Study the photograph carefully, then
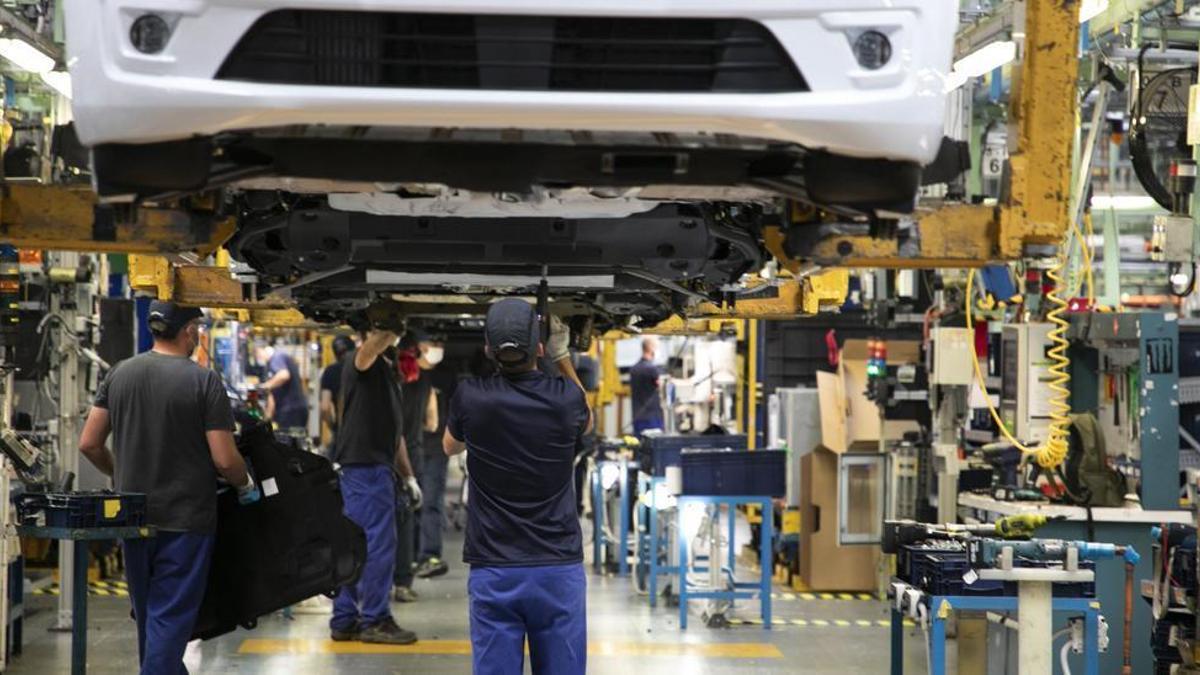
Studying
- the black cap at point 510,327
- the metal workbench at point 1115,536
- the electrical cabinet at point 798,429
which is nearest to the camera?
the black cap at point 510,327

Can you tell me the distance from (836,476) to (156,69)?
8.54 metres

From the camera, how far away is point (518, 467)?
16.7 ft

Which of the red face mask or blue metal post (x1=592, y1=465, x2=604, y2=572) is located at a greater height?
the red face mask

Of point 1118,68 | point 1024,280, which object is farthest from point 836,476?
point 1118,68

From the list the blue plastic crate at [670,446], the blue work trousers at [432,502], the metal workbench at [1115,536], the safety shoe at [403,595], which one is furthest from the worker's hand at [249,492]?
the blue work trousers at [432,502]

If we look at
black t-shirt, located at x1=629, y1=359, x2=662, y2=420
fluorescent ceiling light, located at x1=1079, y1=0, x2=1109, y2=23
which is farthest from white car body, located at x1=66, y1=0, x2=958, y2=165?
black t-shirt, located at x1=629, y1=359, x2=662, y2=420

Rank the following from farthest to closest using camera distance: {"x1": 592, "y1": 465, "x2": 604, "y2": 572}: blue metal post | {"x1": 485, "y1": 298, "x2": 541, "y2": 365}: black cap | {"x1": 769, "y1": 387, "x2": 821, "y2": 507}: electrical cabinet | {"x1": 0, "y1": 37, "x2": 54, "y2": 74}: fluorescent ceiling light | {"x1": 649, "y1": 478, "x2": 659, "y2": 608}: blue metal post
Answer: {"x1": 592, "y1": 465, "x2": 604, "y2": 572}: blue metal post → {"x1": 769, "y1": 387, "x2": 821, "y2": 507}: electrical cabinet → {"x1": 649, "y1": 478, "x2": 659, "y2": 608}: blue metal post → {"x1": 0, "y1": 37, "x2": 54, "y2": 74}: fluorescent ceiling light → {"x1": 485, "y1": 298, "x2": 541, "y2": 365}: black cap

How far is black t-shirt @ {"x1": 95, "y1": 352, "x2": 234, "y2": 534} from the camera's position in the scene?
19.0 ft

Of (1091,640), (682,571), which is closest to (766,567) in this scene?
(682,571)

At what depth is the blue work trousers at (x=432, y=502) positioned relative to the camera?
11.3 meters

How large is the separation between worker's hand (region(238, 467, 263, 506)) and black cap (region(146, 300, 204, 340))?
1.94 feet

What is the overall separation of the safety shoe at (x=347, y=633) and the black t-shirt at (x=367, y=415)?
1.05 m

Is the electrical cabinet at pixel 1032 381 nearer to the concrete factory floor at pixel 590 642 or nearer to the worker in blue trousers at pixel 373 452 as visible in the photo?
the concrete factory floor at pixel 590 642

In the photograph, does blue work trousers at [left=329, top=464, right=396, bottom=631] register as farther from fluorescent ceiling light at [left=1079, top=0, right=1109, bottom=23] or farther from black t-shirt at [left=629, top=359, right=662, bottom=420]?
black t-shirt at [left=629, top=359, right=662, bottom=420]
